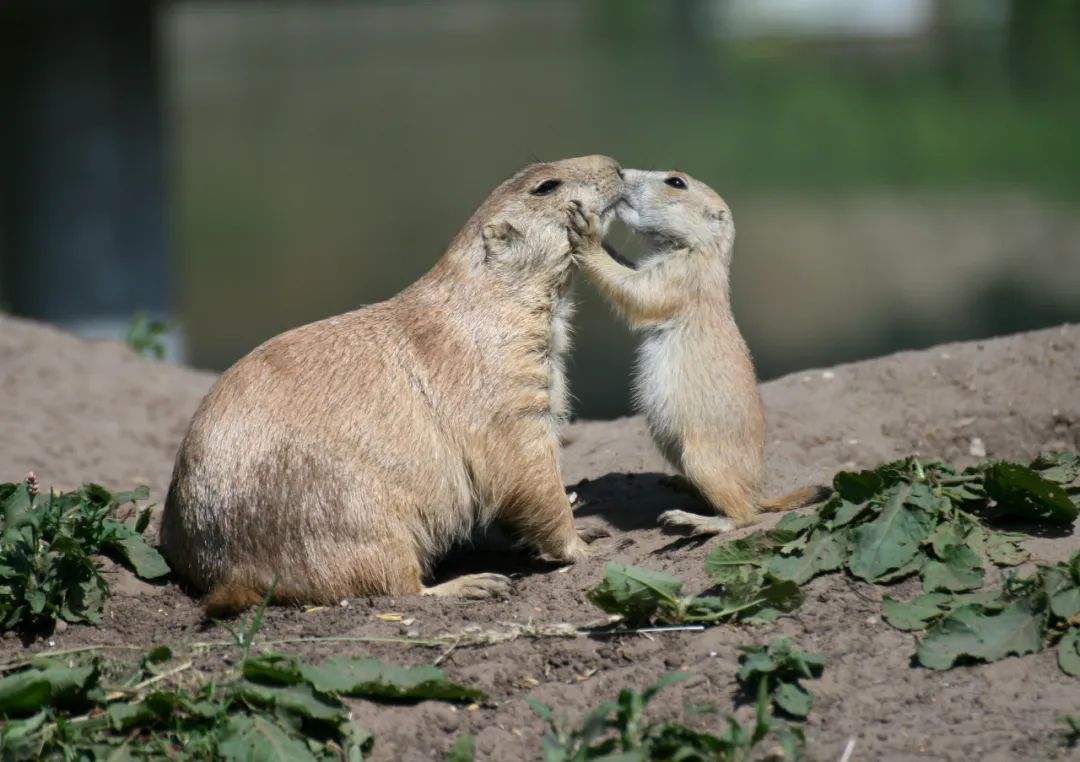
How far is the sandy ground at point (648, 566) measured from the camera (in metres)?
3.92

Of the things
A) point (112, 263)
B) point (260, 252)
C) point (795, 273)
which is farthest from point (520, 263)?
point (260, 252)

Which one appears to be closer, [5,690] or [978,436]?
[5,690]

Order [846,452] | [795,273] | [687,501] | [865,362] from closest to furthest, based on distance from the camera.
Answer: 1. [687,501]
2. [846,452]
3. [865,362]
4. [795,273]

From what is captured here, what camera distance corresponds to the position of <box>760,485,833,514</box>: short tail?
5.52m

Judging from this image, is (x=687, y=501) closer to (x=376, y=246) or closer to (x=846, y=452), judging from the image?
(x=846, y=452)

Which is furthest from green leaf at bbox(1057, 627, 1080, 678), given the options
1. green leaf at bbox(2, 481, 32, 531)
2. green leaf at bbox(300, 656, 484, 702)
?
green leaf at bbox(2, 481, 32, 531)

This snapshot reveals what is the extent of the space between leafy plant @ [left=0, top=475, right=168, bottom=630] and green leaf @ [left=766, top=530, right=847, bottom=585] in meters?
2.32

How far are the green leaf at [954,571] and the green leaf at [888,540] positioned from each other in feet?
0.29

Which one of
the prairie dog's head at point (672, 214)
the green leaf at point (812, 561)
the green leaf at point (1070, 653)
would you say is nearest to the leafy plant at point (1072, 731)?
the green leaf at point (1070, 653)

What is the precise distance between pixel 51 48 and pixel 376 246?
7.67m

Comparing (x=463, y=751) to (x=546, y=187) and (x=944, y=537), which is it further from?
(x=546, y=187)

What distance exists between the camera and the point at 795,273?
18.6m

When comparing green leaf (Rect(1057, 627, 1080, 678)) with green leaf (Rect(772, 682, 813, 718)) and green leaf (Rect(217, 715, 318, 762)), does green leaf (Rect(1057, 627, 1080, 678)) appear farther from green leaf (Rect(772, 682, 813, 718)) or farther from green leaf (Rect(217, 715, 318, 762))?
green leaf (Rect(217, 715, 318, 762))

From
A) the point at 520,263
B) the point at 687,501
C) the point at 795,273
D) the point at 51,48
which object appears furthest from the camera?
the point at 795,273
